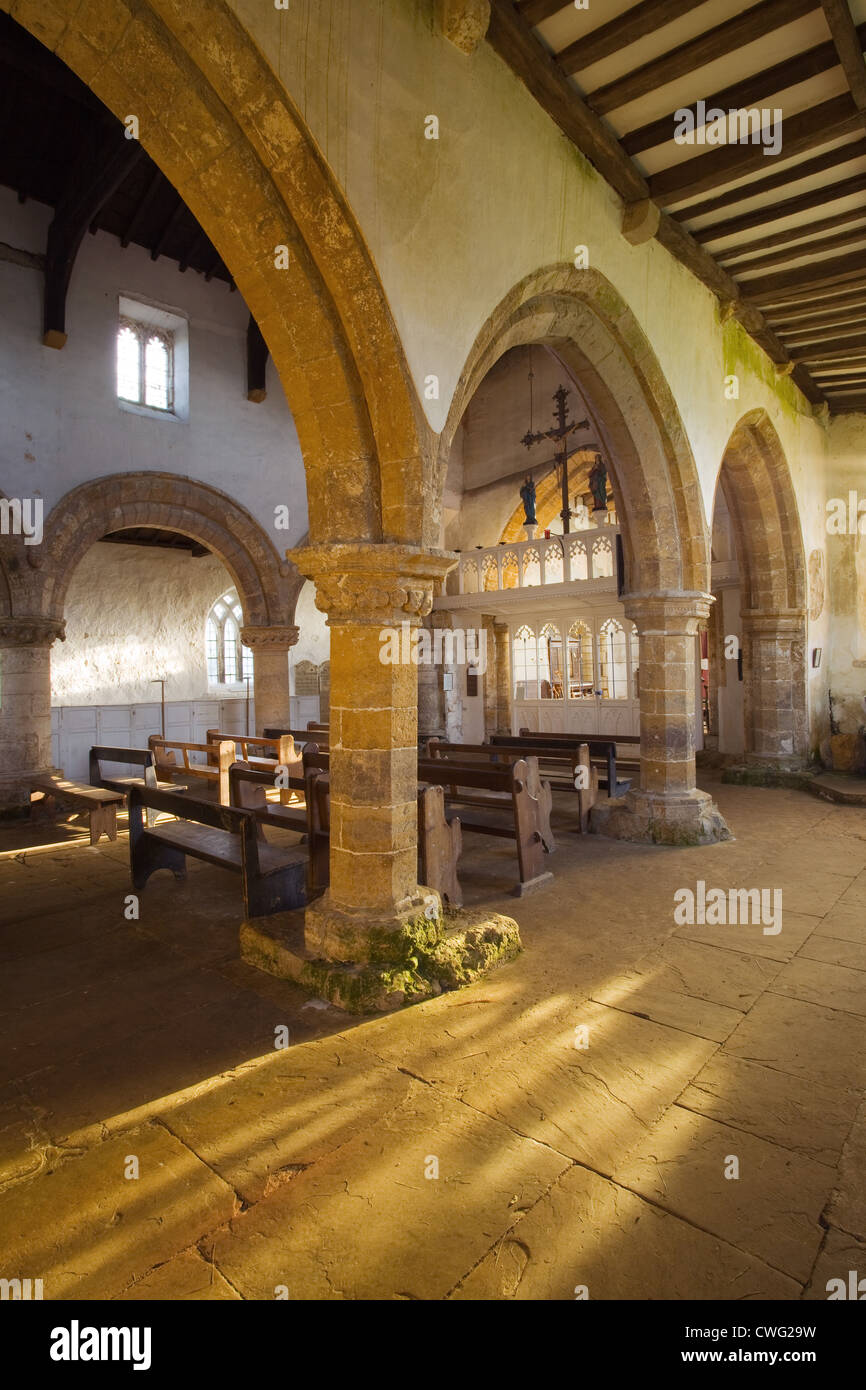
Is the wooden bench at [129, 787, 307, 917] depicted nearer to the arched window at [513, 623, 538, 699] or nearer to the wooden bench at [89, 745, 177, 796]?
the wooden bench at [89, 745, 177, 796]

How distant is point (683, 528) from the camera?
664 centimetres

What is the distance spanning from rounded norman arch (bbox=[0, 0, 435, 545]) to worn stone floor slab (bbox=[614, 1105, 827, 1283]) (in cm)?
272

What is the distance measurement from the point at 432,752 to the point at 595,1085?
5.36 meters

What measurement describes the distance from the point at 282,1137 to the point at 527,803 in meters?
3.03

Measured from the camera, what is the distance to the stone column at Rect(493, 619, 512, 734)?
43.8 ft

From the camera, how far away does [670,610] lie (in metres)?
6.42

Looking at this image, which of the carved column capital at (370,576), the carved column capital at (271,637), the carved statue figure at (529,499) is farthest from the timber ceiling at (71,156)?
the carved column capital at (370,576)

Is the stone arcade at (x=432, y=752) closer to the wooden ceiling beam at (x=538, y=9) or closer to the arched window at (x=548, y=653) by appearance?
the wooden ceiling beam at (x=538, y=9)

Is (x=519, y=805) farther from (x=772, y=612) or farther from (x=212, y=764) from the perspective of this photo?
(x=772, y=612)

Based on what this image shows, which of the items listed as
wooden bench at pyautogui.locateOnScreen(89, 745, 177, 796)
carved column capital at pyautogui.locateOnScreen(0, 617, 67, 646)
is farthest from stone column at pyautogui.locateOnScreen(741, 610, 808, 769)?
carved column capital at pyautogui.locateOnScreen(0, 617, 67, 646)

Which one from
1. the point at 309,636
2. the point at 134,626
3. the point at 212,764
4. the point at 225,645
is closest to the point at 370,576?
the point at 212,764

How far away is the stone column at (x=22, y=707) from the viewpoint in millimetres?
8195

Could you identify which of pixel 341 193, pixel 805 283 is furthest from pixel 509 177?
pixel 805 283
